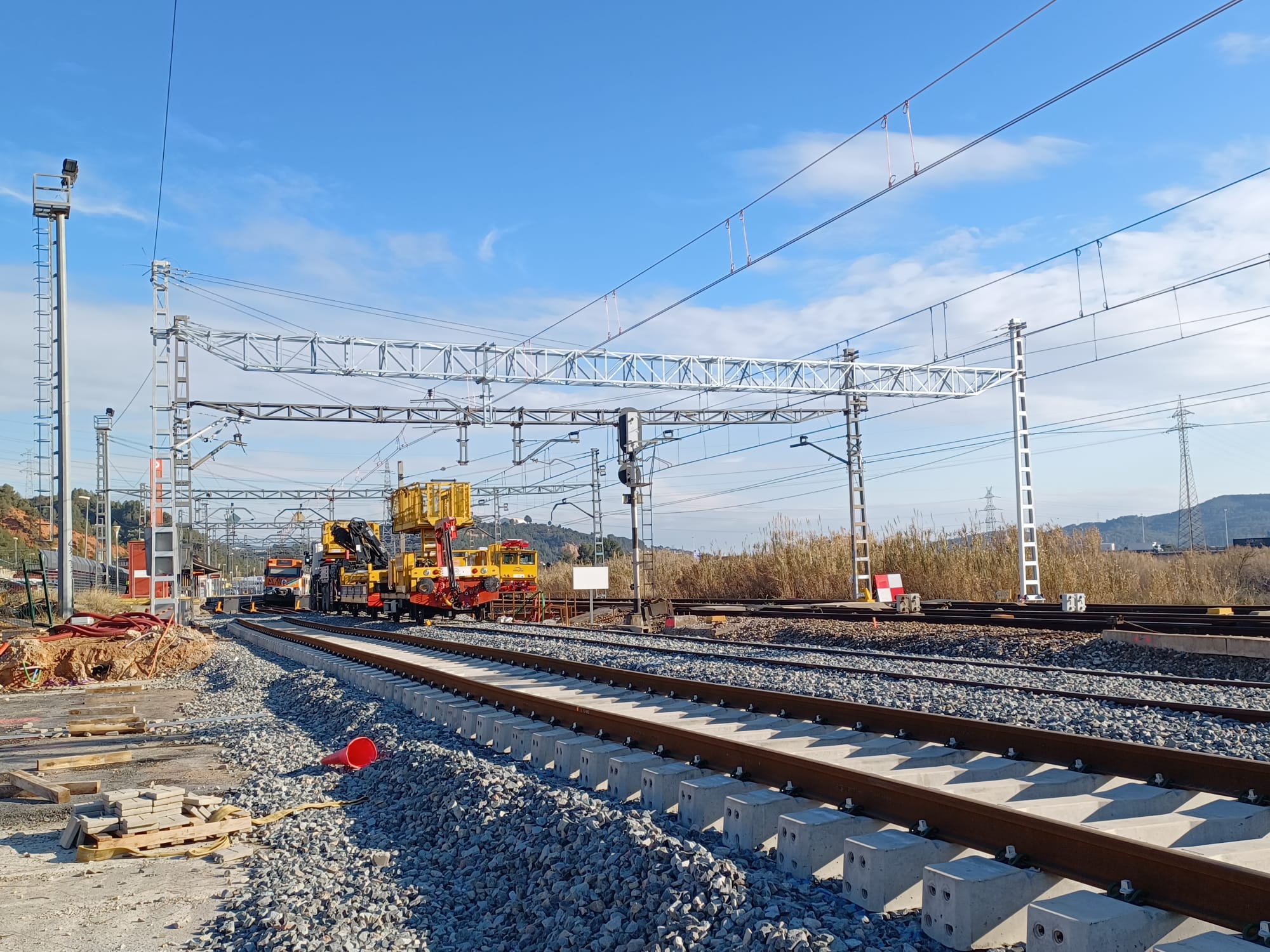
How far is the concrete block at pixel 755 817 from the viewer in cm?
533

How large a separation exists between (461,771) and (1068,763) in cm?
418

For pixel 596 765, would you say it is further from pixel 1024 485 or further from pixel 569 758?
pixel 1024 485

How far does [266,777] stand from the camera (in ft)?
27.7

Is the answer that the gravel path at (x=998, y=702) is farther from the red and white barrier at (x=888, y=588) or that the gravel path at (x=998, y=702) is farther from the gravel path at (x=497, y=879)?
the red and white barrier at (x=888, y=588)

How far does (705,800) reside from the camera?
5.84 meters

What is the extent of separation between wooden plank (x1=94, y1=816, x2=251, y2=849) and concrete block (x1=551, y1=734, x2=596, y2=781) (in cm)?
222

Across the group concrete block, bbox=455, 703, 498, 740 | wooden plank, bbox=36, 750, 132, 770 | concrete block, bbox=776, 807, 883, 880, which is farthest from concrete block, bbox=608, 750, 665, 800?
wooden plank, bbox=36, 750, 132, 770

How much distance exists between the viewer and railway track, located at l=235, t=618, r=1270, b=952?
3.64 m

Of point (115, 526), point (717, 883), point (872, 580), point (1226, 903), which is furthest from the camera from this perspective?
point (115, 526)

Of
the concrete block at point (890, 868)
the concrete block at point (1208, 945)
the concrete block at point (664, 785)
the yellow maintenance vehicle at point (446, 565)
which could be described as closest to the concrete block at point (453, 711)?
the concrete block at point (664, 785)

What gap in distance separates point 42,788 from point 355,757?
2398 millimetres

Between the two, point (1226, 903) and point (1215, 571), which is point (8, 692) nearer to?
point (1226, 903)

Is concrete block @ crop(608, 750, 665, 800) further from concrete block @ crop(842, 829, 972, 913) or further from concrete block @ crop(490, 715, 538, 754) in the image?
concrete block @ crop(842, 829, 972, 913)

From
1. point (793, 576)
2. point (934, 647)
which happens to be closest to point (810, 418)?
point (793, 576)
